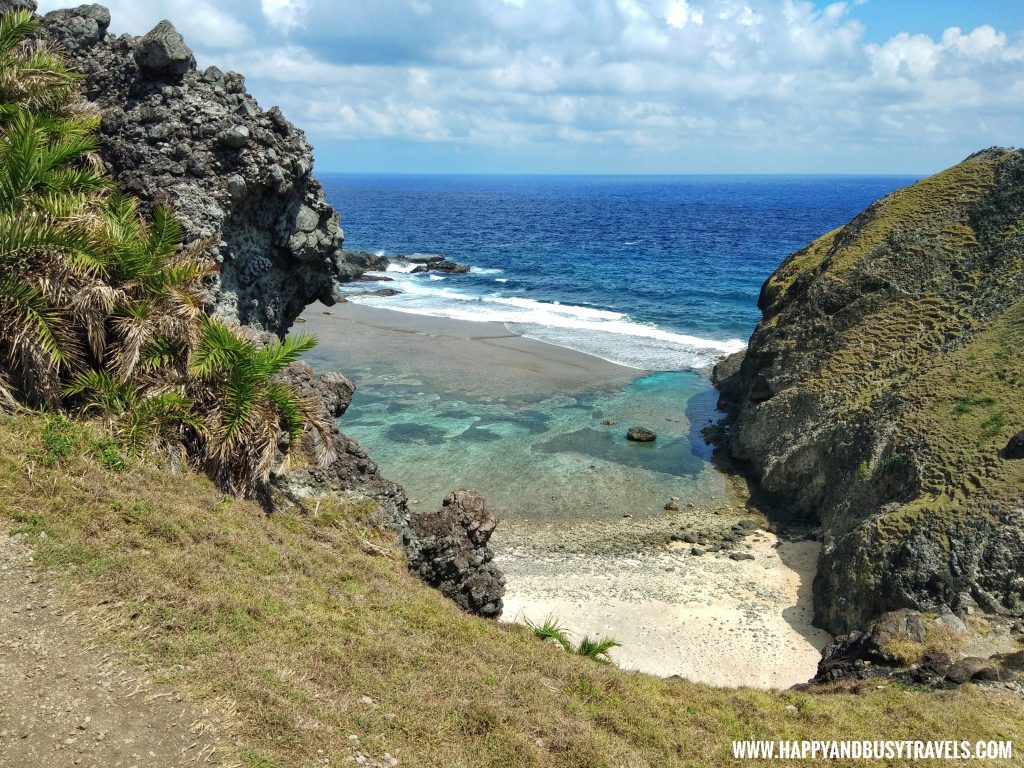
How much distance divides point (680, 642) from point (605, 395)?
21.1 metres

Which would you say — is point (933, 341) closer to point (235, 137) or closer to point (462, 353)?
point (235, 137)

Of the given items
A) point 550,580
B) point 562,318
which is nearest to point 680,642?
point 550,580

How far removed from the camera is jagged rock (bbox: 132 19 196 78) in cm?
1912

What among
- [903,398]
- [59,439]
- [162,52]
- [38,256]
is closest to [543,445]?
[903,398]

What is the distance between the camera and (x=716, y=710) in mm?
12133

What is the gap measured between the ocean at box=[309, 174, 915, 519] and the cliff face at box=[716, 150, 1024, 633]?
3.80m

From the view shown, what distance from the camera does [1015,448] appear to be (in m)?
20.4

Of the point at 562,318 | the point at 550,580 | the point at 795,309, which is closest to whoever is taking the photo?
the point at 550,580

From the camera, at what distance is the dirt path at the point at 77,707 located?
7.49m

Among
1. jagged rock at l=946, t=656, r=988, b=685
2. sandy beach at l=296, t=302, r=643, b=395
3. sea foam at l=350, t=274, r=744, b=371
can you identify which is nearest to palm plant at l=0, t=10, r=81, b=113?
jagged rock at l=946, t=656, r=988, b=685

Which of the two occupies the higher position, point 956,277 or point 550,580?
point 956,277

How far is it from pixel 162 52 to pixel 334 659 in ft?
54.6

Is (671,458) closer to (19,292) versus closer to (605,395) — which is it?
(605,395)

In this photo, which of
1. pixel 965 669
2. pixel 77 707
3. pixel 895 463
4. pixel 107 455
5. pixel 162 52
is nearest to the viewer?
pixel 77 707
